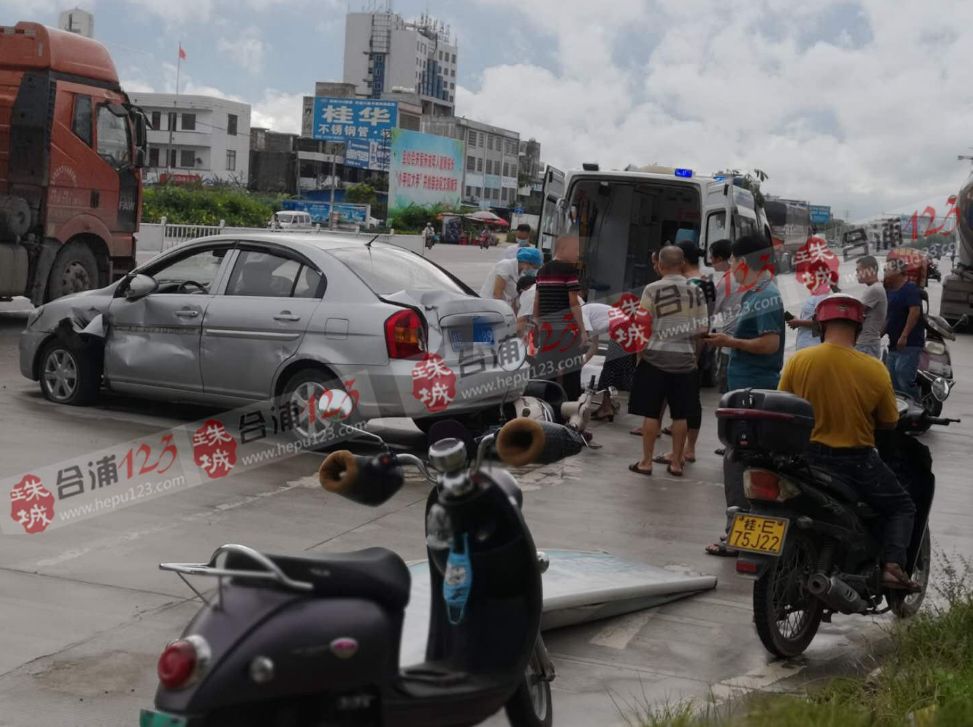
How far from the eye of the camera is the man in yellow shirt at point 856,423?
18.9ft

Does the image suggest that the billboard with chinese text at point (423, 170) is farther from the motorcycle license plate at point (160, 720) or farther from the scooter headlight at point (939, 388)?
the motorcycle license plate at point (160, 720)

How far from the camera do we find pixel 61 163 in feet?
53.5

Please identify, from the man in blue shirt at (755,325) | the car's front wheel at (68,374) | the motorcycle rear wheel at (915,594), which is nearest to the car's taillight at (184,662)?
the motorcycle rear wheel at (915,594)

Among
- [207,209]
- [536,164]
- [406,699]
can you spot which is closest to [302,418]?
[406,699]

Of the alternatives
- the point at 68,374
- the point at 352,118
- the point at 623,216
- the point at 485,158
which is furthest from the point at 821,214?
the point at 68,374

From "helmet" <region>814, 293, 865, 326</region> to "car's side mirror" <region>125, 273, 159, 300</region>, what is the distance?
592 centimetres

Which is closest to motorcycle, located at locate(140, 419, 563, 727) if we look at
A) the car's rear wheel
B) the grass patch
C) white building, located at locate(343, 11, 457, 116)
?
the grass patch

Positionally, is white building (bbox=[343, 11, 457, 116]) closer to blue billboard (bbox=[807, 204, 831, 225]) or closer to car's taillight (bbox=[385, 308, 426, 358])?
blue billboard (bbox=[807, 204, 831, 225])

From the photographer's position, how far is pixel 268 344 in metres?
9.51

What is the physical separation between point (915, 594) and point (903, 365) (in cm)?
674

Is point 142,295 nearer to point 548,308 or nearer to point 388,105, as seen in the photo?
point 548,308

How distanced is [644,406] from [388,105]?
7579 cm

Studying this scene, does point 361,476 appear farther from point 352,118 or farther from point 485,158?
point 485,158

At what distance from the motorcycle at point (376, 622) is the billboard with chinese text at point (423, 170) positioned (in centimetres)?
8215
